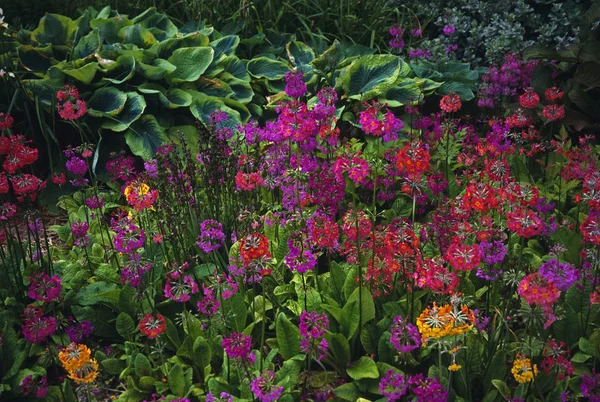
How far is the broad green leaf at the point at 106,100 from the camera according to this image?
4.34 m

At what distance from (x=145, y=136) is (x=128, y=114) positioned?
0.19 metres

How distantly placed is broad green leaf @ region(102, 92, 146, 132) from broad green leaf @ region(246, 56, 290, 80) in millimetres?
1023

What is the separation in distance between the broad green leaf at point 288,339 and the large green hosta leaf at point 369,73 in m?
2.37

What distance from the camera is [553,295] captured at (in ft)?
5.64

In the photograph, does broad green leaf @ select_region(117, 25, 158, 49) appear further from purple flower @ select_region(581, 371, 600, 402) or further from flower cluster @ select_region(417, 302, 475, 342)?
purple flower @ select_region(581, 371, 600, 402)

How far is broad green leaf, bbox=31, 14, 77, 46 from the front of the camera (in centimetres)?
479

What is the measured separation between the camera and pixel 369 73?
478cm

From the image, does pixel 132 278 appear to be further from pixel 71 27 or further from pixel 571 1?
pixel 571 1

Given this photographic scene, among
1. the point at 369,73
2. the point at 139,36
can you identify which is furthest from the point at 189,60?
the point at 369,73

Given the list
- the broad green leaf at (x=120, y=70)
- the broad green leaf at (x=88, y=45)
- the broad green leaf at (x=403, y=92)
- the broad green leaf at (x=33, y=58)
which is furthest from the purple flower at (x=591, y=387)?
the broad green leaf at (x=33, y=58)

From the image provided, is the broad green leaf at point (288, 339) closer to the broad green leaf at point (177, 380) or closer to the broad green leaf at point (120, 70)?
the broad green leaf at point (177, 380)

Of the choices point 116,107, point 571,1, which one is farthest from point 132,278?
point 571,1

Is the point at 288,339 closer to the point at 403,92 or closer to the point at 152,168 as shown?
the point at 152,168

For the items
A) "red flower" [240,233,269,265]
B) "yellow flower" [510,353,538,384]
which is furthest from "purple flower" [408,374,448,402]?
"red flower" [240,233,269,265]
